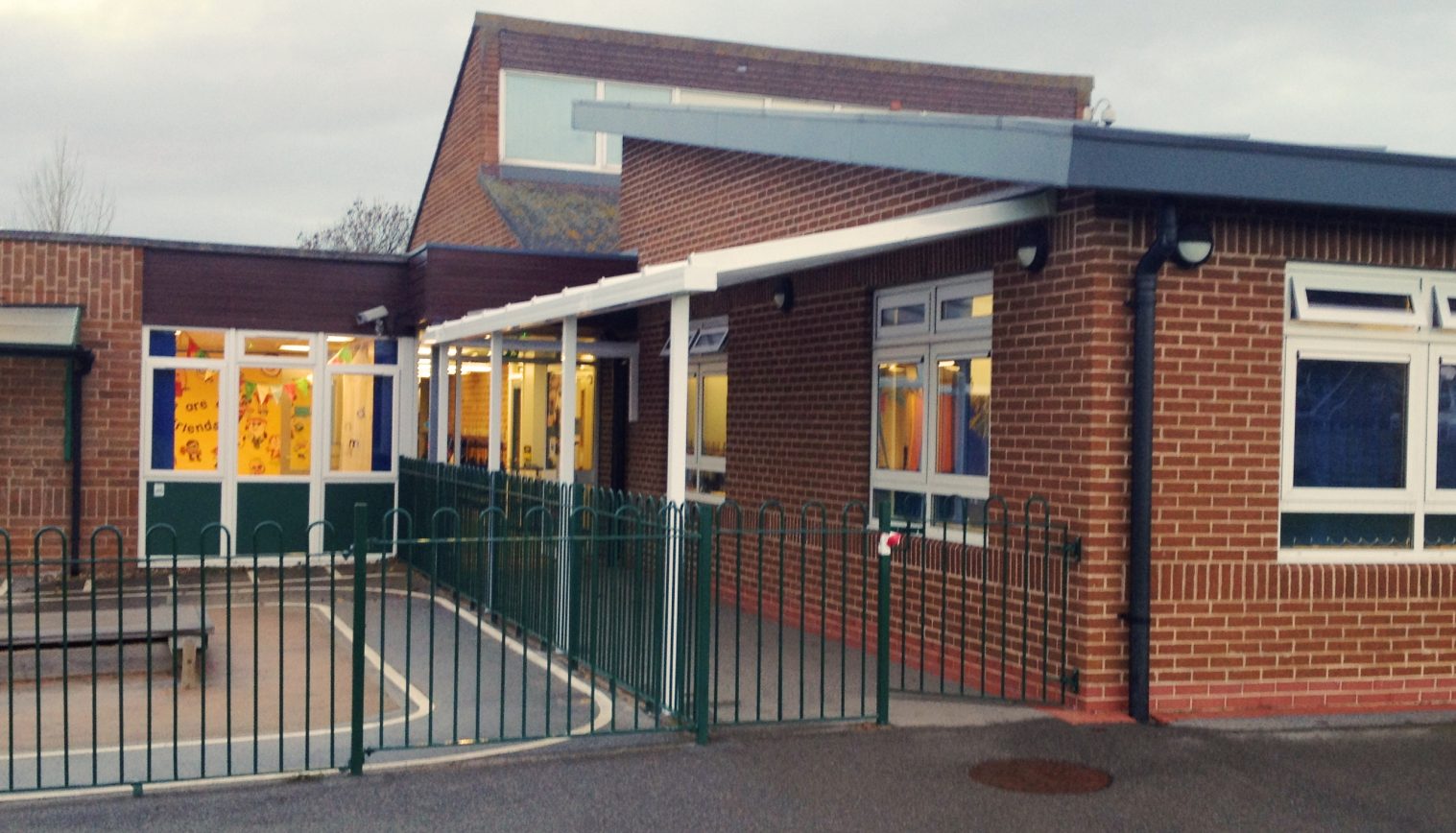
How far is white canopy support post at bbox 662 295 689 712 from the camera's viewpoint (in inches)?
309

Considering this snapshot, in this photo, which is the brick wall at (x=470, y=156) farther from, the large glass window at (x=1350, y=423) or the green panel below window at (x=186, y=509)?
the large glass window at (x=1350, y=423)

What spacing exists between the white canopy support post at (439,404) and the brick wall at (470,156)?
Result: 4018 millimetres

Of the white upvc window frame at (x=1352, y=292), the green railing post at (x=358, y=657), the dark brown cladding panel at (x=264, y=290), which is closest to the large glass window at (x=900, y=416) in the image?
the white upvc window frame at (x=1352, y=292)

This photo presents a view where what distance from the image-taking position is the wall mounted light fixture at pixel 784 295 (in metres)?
12.0

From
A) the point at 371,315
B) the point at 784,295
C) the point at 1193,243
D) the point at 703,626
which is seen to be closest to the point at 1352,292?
the point at 1193,243

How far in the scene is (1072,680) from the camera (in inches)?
329

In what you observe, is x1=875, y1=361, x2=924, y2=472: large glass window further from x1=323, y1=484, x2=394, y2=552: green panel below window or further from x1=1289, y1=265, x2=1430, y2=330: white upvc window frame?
x1=323, y1=484, x2=394, y2=552: green panel below window

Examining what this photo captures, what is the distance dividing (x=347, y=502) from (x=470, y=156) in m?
7.70

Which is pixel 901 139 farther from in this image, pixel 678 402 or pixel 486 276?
pixel 486 276

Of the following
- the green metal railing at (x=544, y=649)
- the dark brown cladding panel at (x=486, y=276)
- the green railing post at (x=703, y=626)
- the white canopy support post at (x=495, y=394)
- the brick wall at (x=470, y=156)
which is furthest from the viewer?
the brick wall at (x=470, y=156)

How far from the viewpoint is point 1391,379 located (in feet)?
29.1

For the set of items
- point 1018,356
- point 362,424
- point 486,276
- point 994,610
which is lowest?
point 994,610

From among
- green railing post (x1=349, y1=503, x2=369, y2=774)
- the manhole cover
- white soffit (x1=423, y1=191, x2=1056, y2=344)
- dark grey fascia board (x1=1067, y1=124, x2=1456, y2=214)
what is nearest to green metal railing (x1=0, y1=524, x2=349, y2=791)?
green railing post (x1=349, y1=503, x2=369, y2=774)

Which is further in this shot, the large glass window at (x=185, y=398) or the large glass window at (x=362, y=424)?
the large glass window at (x=362, y=424)
